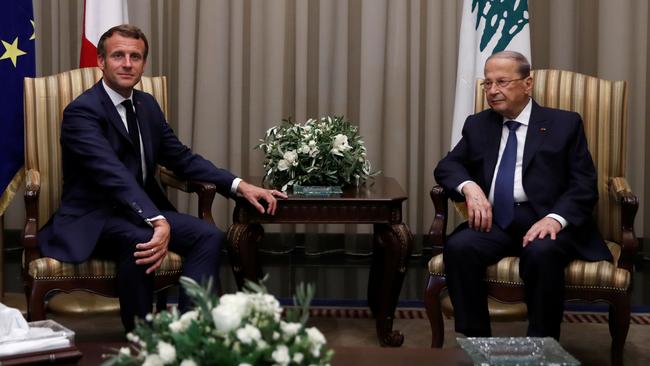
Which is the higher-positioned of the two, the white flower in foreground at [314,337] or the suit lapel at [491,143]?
the suit lapel at [491,143]

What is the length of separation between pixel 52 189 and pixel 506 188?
204 centimetres

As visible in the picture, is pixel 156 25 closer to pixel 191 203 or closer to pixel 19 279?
pixel 191 203

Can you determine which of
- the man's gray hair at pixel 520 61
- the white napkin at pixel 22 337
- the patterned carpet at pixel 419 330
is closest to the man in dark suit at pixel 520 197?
the man's gray hair at pixel 520 61

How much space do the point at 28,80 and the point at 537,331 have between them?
8.28 ft

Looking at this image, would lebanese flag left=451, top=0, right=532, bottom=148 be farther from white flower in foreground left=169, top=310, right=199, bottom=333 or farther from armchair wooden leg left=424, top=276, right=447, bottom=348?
white flower in foreground left=169, top=310, right=199, bottom=333

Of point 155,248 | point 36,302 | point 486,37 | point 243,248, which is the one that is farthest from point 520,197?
point 36,302

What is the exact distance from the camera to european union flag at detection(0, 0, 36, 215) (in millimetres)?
4941

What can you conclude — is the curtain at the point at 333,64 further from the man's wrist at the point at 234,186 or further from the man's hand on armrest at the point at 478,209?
the man's hand on armrest at the point at 478,209

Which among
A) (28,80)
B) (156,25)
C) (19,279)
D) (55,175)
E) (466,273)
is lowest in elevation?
(19,279)

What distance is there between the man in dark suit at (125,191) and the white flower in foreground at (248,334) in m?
2.12

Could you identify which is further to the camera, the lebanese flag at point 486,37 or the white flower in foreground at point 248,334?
the lebanese flag at point 486,37

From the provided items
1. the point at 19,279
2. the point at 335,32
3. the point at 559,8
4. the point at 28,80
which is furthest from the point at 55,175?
the point at 559,8

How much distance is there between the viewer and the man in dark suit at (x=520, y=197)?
3988 millimetres

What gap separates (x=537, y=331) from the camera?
3.98m
